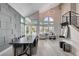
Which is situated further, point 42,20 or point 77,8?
point 42,20

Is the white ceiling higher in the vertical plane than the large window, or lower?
higher

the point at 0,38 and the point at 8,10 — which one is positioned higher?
the point at 8,10

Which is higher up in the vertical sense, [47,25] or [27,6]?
[27,6]

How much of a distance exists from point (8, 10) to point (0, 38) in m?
1.57

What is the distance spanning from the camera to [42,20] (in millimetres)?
8992

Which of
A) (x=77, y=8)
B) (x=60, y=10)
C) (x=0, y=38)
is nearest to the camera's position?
(x=0, y=38)

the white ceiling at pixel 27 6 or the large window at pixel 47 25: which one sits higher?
the white ceiling at pixel 27 6

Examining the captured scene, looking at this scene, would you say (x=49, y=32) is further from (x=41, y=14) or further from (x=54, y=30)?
(x=41, y=14)

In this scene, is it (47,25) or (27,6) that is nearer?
(27,6)

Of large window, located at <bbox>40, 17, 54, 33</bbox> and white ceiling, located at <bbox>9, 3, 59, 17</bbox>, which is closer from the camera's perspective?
white ceiling, located at <bbox>9, 3, 59, 17</bbox>

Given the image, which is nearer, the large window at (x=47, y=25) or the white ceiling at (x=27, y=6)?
the white ceiling at (x=27, y=6)

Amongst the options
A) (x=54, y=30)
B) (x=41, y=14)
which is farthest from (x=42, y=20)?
(x=54, y=30)

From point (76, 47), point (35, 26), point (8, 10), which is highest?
point (8, 10)

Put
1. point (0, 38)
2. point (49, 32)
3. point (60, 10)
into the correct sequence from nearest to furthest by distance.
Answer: point (0, 38) < point (49, 32) < point (60, 10)
